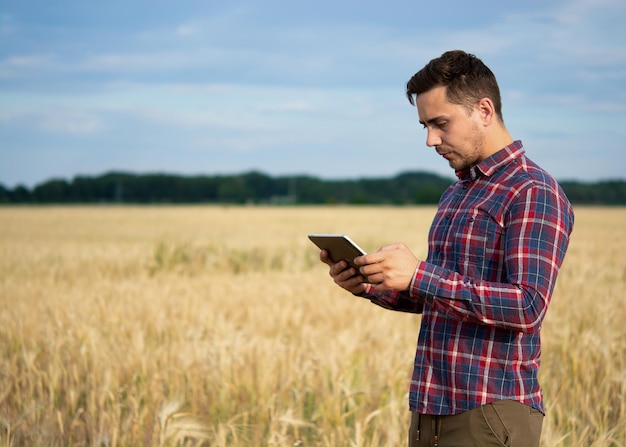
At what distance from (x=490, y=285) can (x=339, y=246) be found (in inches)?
16.9

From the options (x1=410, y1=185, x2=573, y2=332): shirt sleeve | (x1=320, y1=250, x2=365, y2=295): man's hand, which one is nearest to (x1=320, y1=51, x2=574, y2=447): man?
(x1=410, y1=185, x2=573, y2=332): shirt sleeve

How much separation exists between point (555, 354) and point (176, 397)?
2874 mm

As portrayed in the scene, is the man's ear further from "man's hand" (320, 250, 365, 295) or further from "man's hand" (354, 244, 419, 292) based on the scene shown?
"man's hand" (320, 250, 365, 295)

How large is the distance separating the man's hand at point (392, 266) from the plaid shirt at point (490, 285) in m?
0.03

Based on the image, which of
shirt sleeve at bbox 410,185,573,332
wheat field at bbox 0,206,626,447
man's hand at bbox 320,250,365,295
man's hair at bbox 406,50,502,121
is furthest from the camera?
wheat field at bbox 0,206,626,447

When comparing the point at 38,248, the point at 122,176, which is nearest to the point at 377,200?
the point at 122,176

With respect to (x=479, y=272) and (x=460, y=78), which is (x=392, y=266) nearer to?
(x=479, y=272)

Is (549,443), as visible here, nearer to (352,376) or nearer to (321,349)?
(352,376)

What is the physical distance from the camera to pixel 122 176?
78875 mm

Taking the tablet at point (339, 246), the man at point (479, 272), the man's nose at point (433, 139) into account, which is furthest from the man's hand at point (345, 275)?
the man's nose at point (433, 139)

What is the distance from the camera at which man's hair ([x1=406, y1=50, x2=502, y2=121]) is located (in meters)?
2.09

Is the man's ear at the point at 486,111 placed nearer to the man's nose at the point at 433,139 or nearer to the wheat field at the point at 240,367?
the man's nose at the point at 433,139

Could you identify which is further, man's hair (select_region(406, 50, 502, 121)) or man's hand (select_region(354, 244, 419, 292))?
man's hair (select_region(406, 50, 502, 121))

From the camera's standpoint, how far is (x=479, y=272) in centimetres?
211
